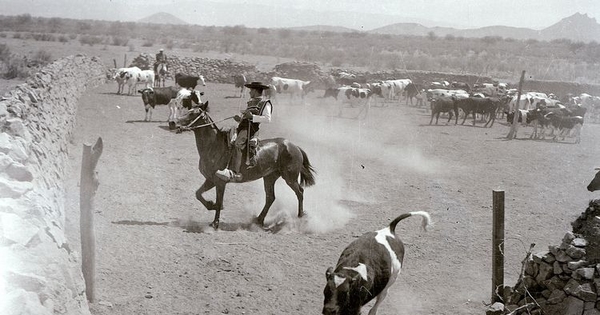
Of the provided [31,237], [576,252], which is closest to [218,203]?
[31,237]

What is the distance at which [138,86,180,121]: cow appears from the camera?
2248 centimetres

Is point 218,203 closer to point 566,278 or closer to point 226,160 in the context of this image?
point 226,160

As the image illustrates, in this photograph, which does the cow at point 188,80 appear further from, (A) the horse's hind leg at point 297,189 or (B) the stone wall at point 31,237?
(B) the stone wall at point 31,237

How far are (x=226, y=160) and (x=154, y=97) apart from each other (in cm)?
1377

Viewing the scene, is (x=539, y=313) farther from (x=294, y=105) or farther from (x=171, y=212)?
(x=294, y=105)

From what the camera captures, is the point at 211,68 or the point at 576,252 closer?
the point at 576,252

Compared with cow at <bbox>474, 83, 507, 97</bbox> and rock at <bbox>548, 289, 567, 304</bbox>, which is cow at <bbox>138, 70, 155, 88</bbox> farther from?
rock at <bbox>548, 289, 567, 304</bbox>

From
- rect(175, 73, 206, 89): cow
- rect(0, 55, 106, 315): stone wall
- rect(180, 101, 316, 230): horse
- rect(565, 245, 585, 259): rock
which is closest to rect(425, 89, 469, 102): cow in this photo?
rect(175, 73, 206, 89): cow

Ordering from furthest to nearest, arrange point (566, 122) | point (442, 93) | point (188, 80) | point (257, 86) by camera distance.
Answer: point (442, 93) → point (188, 80) → point (566, 122) → point (257, 86)

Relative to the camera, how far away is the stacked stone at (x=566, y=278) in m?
6.09

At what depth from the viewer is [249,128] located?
10.0m

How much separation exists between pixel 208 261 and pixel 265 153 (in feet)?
8.78

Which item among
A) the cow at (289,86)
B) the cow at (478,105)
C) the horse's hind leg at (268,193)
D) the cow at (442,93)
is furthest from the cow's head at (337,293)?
the cow at (289,86)

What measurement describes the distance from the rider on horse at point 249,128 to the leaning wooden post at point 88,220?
3.36m
